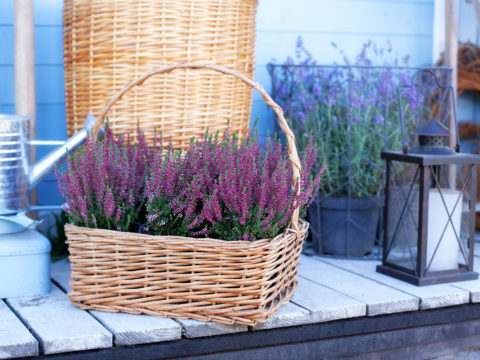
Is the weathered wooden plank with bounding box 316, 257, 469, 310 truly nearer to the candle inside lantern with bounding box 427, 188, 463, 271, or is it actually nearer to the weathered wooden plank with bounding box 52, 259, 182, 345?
the candle inside lantern with bounding box 427, 188, 463, 271

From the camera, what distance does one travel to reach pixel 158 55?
7.43 ft

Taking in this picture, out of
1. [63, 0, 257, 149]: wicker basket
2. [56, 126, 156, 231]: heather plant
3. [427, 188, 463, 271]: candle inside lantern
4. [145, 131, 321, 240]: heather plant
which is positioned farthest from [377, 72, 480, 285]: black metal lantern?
[56, 126, 156, 231]: heather plant

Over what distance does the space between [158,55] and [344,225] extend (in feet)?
3.16

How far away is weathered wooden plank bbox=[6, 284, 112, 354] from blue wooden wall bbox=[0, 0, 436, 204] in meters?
0.91

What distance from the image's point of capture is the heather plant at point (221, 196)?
5.53 feet

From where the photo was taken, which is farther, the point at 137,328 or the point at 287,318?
the point at 287,318

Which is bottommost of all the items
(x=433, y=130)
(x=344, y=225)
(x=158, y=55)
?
(x=344, y=225)

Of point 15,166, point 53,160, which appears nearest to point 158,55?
point 53,160

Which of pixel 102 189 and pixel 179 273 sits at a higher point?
pixel 102 189

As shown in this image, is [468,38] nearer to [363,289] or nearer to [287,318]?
[363,289]

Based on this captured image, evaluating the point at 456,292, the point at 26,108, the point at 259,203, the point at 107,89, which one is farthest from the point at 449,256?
the point at 26,108

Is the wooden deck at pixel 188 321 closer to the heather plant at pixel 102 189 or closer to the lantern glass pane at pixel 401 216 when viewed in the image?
the lantern glass pane at pixel 401 216

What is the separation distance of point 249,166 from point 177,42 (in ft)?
2.39

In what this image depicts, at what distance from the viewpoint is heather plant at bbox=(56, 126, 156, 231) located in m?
1.77
